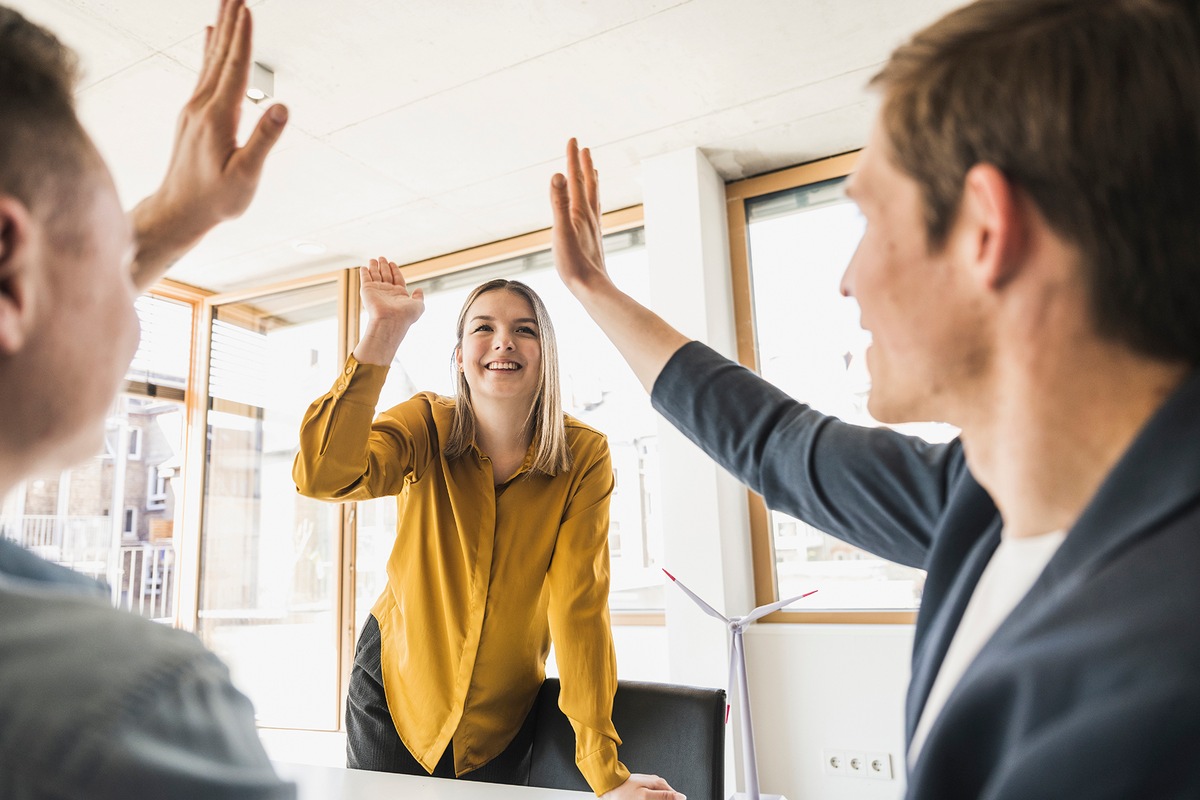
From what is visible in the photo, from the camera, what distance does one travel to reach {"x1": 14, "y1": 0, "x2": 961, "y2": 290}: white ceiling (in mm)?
2631

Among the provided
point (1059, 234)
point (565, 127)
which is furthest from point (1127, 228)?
point (565, 127)

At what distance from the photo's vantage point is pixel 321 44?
2746 mm

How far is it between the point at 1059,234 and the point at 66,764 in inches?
24.7

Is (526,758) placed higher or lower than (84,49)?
lower

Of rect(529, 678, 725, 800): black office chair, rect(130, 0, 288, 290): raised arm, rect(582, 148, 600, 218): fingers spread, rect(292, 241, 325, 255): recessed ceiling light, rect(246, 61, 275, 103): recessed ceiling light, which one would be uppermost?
rect(246, 61, 275, 103): recessed ceiling light

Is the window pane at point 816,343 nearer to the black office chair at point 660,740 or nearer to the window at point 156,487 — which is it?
the black office chair at point 660,740

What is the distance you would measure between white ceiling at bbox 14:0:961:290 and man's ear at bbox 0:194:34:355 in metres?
2.49

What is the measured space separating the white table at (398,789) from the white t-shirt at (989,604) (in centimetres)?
80

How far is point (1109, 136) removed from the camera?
1.67 feet

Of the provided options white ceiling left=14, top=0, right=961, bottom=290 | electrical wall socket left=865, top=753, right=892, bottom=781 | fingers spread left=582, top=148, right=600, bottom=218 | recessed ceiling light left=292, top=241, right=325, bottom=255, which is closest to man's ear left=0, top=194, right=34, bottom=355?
fingers spread left=582, top=148, right=600, bottom=218

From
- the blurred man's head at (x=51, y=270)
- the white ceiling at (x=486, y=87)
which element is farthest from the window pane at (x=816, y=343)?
the blurred man's head at (x=51, y=270)

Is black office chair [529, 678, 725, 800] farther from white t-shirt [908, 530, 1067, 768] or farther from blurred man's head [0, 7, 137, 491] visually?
blurred man's head [0, 7, 137, 491]

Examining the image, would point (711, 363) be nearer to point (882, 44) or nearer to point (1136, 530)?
point (1136, 530)

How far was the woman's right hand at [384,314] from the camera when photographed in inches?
69.0
